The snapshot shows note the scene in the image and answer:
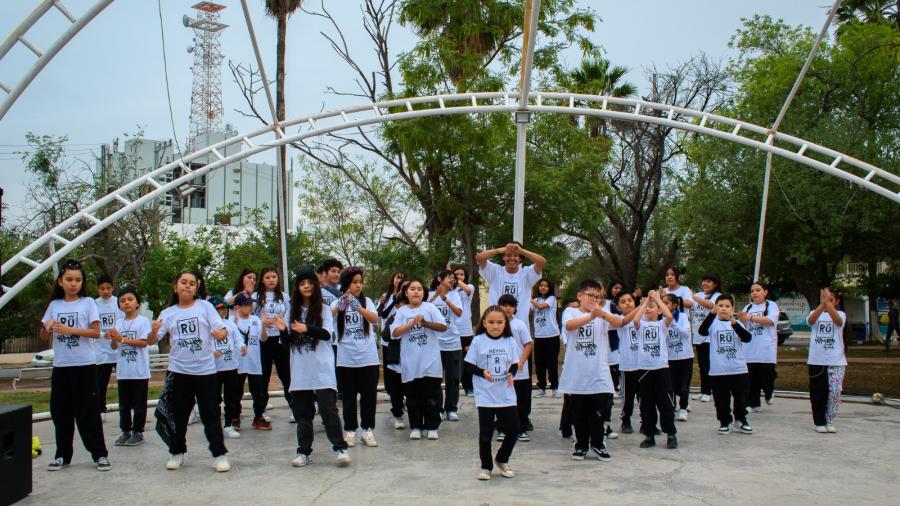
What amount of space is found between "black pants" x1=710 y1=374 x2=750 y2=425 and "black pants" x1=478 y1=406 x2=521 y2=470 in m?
3.60

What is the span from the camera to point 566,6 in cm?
2384

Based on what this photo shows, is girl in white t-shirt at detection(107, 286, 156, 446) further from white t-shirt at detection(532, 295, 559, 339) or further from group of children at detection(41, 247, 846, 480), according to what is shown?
white t-shirt at detection(532, 295, 559, 339)

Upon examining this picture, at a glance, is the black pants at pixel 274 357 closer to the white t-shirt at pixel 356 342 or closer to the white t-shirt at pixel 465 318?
the white t-shirt at pixel 356 342

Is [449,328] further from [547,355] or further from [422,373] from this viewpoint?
[547,355]

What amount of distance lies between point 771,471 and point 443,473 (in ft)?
10.1

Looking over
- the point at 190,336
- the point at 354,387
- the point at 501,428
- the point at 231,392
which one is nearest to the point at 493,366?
the point at 501,428

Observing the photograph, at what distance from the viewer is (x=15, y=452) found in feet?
21.6

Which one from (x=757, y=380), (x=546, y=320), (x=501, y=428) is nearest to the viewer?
(x=501, y=428)

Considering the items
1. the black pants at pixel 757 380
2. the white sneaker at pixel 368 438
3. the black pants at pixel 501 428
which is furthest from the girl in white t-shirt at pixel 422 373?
the black pants at pixel 757 380

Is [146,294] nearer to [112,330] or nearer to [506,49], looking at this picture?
[506,49]

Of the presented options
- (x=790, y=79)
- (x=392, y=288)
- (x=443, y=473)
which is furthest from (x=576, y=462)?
(x=790, y=79)

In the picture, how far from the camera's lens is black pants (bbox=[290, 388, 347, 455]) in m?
8.19

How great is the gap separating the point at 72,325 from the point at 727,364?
7144 millimetres

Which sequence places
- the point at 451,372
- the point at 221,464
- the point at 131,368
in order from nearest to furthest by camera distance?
the point at 221,464 < the point at 131,368 < the point at 451,372
